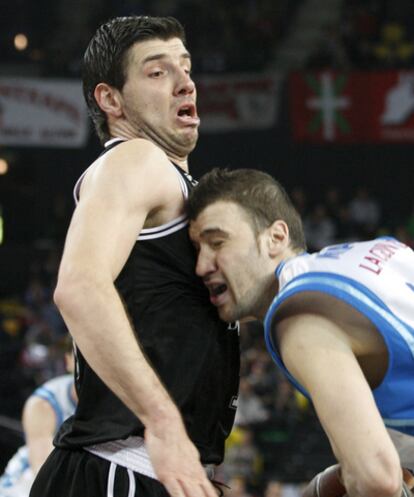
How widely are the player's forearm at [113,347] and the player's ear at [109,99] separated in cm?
73

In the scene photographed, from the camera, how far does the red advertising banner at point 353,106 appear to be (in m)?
14.9

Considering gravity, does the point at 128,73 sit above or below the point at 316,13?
above

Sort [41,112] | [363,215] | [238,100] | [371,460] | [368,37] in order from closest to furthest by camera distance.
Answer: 1. [371,460]
2. [41,112]
3. [238,100]
4. [363,215]
5. [368,37]

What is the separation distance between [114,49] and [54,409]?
2763mm

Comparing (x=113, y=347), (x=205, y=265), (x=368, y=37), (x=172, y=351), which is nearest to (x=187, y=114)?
(x=205, y=265)

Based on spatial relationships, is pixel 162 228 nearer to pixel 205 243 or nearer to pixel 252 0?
pixel 205 243

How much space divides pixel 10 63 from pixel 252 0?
14.5 feet

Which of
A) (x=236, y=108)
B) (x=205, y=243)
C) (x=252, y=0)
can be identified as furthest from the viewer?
(x=252, y=0)

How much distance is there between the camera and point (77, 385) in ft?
9.86

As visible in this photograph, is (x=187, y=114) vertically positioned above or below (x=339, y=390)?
above

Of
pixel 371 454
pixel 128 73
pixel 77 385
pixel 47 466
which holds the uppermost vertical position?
pixel 128 73

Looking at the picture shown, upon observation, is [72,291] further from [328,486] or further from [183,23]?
[183,23]

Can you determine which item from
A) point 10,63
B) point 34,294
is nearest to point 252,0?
point 10,63

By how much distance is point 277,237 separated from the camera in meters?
2.91
